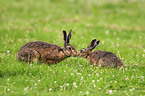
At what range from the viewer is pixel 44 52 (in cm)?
969

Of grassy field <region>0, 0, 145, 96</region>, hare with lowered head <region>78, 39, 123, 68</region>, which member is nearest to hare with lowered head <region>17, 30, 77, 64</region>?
grassy field <region>0, 0, 145, 96</region>

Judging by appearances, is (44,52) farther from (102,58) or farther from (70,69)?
(102,58)

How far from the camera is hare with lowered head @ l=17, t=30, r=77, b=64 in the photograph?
31.0ft

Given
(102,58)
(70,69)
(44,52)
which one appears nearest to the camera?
(70,69)

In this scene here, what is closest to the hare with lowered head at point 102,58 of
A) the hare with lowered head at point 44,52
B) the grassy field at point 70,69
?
the grassy field at point 70,69

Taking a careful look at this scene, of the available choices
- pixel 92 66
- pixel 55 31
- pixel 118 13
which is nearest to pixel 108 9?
pixel 118 13

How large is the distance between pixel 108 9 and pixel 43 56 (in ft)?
A: 74.8

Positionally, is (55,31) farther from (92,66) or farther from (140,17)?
(140,17)

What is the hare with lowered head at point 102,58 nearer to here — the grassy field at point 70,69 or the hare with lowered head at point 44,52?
the grassy field at point 70,69

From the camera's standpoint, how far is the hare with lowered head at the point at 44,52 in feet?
31.0

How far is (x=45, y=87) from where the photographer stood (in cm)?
756

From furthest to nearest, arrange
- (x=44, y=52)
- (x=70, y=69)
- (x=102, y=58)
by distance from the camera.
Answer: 1. (x=102, y=58)
2. (x=44, y=52)
3. (x=70, y=69)

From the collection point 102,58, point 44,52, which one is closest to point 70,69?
point 44,52

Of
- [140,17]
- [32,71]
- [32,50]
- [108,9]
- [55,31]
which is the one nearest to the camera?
[32,71]
